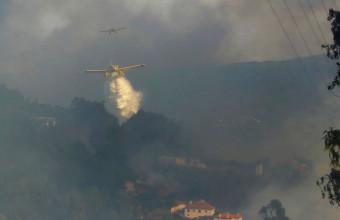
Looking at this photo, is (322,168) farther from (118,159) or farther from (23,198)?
(23,198)

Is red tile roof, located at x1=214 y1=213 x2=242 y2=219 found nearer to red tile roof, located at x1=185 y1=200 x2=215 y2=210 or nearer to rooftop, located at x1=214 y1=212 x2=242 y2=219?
rooftop, located at x1=214 y1=212 x2=242 y2=219

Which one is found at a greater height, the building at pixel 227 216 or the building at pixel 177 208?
the building at pixel 177 208

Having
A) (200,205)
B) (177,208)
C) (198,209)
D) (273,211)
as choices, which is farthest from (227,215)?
(177,208)

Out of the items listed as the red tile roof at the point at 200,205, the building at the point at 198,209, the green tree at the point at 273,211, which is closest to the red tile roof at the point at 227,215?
the building at the point at 198,209

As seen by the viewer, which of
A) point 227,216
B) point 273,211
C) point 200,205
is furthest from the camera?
point 273,211

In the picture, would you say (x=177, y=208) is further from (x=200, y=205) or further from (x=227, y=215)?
(x=227, y=215)

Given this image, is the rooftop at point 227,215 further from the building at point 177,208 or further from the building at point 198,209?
the building at point 177,208

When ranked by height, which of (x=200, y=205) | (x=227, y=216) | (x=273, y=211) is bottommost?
(x=227, y=216)

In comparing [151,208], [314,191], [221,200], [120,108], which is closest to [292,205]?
[314,191]
